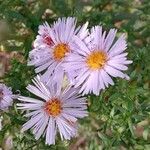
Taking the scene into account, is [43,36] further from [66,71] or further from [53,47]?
[66,71]

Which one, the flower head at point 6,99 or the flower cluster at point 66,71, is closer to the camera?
Answer: the flower cluster at point 66,71

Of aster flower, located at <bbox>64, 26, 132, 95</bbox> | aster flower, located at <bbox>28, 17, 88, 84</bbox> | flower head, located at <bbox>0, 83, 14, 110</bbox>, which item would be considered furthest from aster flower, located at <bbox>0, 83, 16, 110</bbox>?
aster flower, located at <bbox>64, 26, 132, 95</bbox>

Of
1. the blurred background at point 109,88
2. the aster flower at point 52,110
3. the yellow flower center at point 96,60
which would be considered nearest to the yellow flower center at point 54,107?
the aster flower at point 52,110

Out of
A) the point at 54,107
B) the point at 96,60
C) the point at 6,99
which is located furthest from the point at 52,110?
the point at 96,60

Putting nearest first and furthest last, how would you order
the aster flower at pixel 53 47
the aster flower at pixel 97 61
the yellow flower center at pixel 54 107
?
the aster flower at pixel 97 61 → the aster flower at pixel 53 47 → the yellow flower center at pixel 54 107

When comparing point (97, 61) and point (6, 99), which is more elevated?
point (97, 61)

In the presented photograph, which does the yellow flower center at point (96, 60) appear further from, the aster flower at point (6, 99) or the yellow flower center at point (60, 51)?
the aster flower at point (6, 99)

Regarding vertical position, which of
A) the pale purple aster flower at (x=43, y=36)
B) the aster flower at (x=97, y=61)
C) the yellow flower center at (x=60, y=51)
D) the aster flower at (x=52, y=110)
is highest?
the pale purple aster flower at (x=43, y=36)
